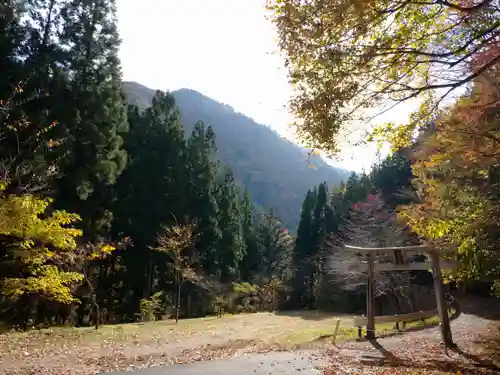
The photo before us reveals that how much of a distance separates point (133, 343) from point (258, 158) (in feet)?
393

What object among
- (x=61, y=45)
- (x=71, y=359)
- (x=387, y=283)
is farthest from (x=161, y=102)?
(x=71, y=359)

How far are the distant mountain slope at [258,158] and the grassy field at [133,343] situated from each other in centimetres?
7904

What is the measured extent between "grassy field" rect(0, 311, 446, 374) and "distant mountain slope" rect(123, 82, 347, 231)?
7904 cm

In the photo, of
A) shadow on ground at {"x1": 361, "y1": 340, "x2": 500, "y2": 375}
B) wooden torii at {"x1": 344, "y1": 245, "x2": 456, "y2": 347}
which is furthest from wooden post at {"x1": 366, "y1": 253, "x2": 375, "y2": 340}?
shadow on ground at {"x1": 361, "y1": 340, "x2": 500, "y2": 375}

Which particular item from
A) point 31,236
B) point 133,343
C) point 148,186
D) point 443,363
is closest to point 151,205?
point 148,186

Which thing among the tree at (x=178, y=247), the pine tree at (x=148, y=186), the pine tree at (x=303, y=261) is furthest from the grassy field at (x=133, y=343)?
the pine tree at (x=303, y=261)

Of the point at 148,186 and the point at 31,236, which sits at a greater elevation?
the point at 148,186

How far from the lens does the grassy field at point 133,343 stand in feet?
29.3

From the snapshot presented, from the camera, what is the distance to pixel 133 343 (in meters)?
11.3

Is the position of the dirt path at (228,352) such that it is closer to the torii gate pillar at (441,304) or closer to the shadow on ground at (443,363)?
the shadow on ground at (443,363)

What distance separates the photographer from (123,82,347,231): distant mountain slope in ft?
363

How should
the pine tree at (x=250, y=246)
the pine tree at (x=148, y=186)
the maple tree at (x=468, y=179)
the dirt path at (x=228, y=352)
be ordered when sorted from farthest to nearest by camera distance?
the pine tree at (x=250, y=246) → the pine tree at (x=148, y=186) → the dirt path at (x=228, y=352) → the maple tree at (x=468, y=179)

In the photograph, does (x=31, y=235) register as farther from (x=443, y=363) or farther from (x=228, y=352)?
(x=443, y=363)

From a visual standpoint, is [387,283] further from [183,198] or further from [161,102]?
[161,102]
